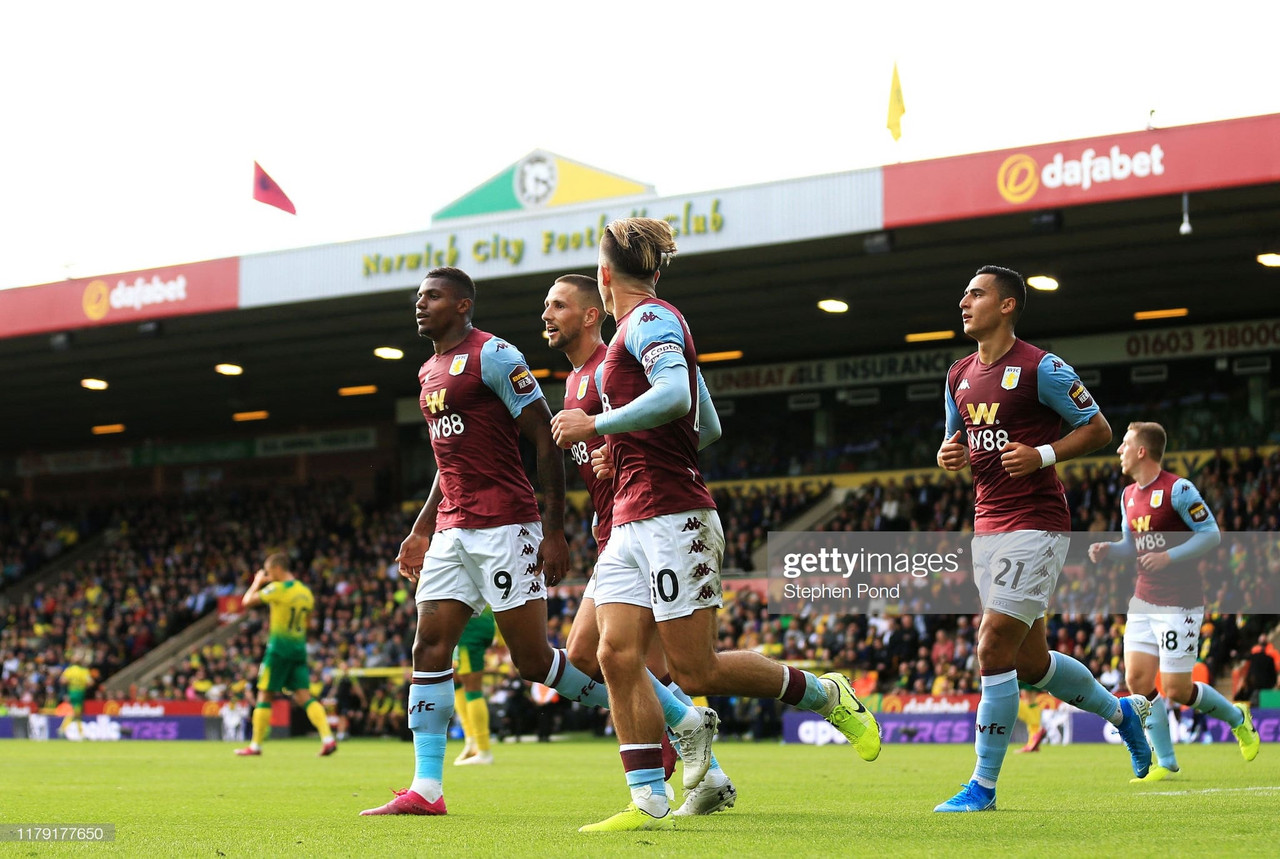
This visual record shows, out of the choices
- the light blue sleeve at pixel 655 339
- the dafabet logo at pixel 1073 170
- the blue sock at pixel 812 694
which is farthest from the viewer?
the dafabet logo at pixel 1073 170

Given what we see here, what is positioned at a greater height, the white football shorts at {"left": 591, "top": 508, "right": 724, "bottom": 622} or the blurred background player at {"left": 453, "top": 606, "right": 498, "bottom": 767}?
the white football shorts at {"left": 591, "top": 508, "right": 724, "bottom": 622}

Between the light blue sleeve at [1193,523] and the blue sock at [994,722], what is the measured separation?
306 centimetres

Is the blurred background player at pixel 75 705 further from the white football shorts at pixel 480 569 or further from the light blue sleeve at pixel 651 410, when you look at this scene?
the light blue sleeve at pixel 651 410

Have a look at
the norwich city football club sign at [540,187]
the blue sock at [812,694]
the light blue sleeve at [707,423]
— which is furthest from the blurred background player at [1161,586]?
the norwich city football club sign at [540,187]

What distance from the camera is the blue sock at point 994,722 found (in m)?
6.56

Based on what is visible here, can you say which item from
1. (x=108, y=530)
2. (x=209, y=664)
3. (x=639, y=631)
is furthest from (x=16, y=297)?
(x=639, y=631)

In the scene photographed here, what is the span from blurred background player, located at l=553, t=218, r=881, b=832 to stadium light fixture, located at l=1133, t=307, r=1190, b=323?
77.3 ft

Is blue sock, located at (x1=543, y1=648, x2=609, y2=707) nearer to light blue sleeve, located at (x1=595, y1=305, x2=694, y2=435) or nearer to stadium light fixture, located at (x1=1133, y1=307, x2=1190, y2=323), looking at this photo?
light blue sleeve, located at (x1=595, y1=305, x2=694, y2=435)

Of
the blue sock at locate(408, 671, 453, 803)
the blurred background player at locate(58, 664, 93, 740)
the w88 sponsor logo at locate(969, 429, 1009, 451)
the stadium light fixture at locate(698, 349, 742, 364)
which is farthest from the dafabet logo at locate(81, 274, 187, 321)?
the w88 sponsor logo at locate(969, 429, 1009, 451)

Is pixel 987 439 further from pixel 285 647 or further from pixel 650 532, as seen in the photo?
pixel 285 647

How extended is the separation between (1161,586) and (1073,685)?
2.89 meters

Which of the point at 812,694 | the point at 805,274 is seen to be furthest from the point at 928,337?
the point at 812,694

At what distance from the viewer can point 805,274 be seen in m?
24.6

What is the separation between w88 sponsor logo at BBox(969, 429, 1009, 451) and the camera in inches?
267
